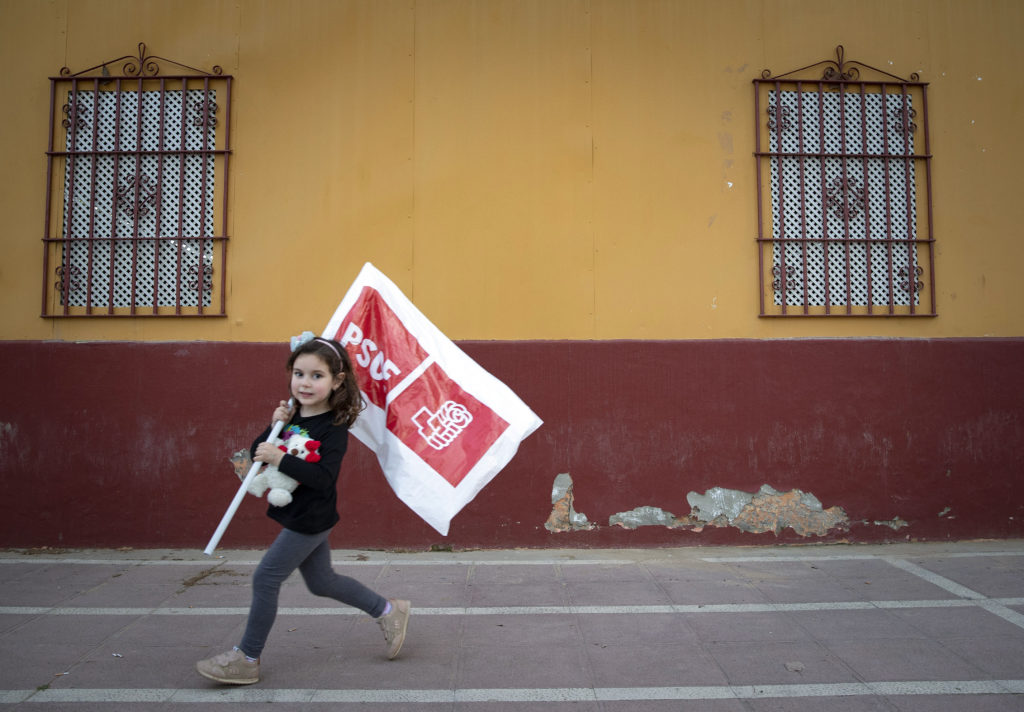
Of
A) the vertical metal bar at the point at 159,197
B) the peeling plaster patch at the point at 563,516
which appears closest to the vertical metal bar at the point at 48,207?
the vertical metal bar at the point at 159,197

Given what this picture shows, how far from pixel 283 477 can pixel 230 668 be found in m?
0.91

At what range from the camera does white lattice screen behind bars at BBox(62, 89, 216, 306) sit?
19.3 ft

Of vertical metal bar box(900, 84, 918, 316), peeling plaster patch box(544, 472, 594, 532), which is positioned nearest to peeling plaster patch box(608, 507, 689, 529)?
peeling plaster patch box(544, 472, 594, 532)

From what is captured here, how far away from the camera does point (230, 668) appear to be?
323cm

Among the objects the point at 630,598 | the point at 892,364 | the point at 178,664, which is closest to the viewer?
the point at 178,664

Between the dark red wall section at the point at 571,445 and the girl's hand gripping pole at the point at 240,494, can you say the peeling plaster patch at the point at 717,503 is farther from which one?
the girl's hand gripping pole at the point at 240,494

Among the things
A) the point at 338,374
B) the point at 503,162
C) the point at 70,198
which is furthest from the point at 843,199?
the point at 70,198

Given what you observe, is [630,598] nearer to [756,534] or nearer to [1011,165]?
[756,534]

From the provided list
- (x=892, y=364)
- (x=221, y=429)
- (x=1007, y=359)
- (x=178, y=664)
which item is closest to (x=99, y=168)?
(x=221, y=429)

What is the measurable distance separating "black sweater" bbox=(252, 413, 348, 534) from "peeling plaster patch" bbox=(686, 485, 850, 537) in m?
3.31

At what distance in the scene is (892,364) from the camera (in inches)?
228

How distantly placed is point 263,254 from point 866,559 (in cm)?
523

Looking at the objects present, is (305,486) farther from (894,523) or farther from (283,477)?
(894,523)

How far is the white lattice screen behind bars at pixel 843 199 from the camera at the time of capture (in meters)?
5.97
